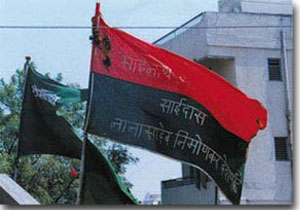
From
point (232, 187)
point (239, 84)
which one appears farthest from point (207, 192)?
point (239, 84)

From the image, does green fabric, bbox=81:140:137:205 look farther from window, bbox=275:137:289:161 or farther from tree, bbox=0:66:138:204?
window, bbox=275:137:289:161

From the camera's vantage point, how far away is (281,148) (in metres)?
3.50

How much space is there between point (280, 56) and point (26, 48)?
1606 millimetres

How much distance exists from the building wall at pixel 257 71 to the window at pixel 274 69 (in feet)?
0.09

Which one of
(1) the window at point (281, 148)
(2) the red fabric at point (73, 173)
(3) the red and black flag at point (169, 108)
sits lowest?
(2) the red fabric at point (73, 173)

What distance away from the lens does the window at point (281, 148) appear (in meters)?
3.48

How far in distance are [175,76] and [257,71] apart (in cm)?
55

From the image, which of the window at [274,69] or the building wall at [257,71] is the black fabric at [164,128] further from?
the window at [274,69]

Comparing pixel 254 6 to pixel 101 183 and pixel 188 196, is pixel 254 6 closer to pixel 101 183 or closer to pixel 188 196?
pixel 188 196

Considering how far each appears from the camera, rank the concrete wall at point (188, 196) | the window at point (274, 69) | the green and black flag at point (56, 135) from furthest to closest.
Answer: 1. the window at point (274, 69)
2. the green and black flag at point (56, 135)
3. the concrete wall at point (188, 196)

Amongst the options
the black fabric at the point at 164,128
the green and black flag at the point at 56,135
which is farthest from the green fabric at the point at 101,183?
the black fabric at the point at 164,128

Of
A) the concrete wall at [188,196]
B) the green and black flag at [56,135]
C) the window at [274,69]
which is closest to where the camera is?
the concrete wall at [188,196]

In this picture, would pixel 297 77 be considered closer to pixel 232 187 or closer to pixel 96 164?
pixel 232 187

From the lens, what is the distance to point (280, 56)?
11.9 feet
